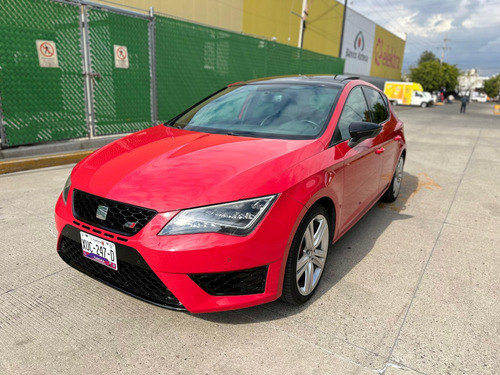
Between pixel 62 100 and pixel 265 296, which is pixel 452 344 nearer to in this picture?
pixel 265 296

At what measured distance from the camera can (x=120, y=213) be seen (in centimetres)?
207

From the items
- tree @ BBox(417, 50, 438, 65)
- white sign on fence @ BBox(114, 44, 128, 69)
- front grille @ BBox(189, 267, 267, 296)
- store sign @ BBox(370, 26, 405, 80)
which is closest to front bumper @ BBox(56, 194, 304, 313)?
front grille @ BBox(189, 267, 267, 296)

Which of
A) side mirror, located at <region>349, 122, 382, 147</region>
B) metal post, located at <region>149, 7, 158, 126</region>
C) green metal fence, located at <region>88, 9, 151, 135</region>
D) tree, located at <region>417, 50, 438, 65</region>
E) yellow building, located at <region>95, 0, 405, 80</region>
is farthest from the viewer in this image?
tree, located at <region>417, 50, 438, 65</region>

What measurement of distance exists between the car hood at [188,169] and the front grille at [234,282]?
404 mm

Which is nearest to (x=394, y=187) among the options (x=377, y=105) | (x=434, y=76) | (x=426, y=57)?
(x=377, y=105)

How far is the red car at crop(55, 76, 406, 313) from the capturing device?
197 cm

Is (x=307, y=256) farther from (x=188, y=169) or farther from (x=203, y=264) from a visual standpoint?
(x=188, y=169)

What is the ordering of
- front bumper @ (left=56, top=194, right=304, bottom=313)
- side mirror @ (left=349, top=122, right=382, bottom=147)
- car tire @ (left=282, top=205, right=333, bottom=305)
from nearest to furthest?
front bumper @ (left=56, top=194, right=304, bottom=313), car tire @ (left=282, top=205, right=333, bottom=305), side mirror @ (left=349, top=122, right=382, bottom=147)

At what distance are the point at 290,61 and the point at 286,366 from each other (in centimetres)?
1194

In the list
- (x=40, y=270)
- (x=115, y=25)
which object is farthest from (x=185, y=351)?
(x=115, y=25)

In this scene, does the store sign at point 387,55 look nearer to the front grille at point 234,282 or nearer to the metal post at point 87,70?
the metal post at point 87,70

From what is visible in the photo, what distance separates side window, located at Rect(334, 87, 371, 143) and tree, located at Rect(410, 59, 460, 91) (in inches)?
2952

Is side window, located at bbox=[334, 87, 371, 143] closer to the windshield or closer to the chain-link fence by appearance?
the windshield

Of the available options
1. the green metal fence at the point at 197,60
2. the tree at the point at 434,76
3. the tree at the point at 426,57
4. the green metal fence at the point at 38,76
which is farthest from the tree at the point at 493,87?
the green metal fence at the point at 38,76
